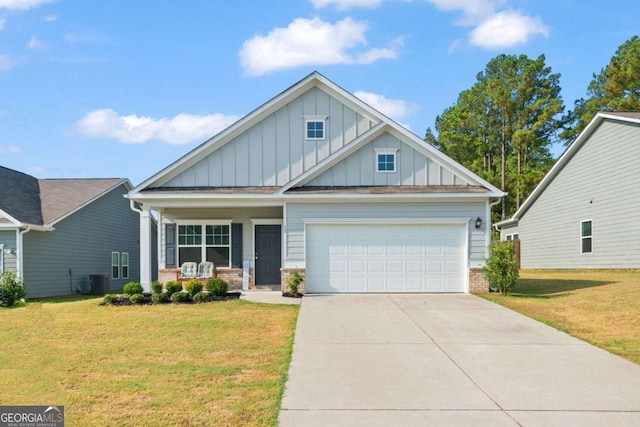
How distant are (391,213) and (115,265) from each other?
1441cm

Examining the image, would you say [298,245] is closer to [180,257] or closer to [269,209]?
[269,209]

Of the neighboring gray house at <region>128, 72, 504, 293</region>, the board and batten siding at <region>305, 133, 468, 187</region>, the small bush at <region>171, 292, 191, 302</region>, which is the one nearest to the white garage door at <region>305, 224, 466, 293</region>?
the neighboring gray house at <region>128, 72, 504, 293</region>

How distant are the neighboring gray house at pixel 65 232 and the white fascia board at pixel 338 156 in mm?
8859

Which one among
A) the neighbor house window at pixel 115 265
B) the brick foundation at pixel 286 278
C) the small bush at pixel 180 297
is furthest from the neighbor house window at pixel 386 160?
the neighbor house window at pixel 115 265

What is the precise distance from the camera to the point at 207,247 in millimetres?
19234

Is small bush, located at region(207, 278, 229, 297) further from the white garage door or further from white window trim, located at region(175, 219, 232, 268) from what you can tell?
white window trim, located at region(175, 219, 232, 268)

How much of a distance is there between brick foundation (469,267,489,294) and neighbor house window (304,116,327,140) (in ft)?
20.5

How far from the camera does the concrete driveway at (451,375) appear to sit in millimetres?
6484

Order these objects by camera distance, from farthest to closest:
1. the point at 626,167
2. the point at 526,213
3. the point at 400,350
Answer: the point at 526,213 < the point at 626,167 < the point at 400,350

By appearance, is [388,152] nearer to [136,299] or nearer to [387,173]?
[387,173]

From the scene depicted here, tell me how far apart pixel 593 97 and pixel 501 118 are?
6626 mm

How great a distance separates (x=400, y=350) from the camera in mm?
9672

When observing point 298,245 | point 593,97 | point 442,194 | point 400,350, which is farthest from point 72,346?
point 593,97

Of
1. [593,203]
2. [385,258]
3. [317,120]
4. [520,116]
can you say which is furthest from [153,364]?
[520,116]
